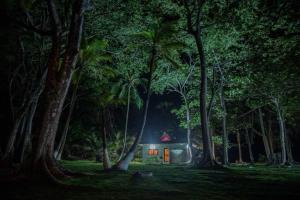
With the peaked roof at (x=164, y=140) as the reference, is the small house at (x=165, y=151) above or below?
below

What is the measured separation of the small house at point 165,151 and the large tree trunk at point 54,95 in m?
25.2

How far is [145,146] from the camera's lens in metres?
34.5

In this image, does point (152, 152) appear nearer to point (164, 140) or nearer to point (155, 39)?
point (164, 140)

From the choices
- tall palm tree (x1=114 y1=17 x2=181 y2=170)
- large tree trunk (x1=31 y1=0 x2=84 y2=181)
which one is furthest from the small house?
large tree trunk (x1=31 y1=0 x2=84 y2=181)

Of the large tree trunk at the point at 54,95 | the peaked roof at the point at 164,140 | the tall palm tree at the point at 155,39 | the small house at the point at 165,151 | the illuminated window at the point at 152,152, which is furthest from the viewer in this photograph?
the illuminated window at the point at 152,152

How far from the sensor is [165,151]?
111 feet

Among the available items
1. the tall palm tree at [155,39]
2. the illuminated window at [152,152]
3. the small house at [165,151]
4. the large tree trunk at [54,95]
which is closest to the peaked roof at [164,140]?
the small house at [165,151]

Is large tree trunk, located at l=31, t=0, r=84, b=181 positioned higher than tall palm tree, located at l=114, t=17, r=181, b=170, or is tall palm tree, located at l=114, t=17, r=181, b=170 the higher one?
tall palm tree, located at l=114, t=17, r=181, b=170

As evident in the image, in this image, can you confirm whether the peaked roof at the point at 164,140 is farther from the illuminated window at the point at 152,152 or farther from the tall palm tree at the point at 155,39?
the tall palm tree at the point at 155,39

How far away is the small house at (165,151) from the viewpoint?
3259 cm

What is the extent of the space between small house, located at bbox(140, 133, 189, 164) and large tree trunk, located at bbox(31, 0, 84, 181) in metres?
25.2

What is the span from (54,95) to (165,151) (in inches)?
1065

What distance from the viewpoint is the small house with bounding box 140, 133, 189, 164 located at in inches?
1283

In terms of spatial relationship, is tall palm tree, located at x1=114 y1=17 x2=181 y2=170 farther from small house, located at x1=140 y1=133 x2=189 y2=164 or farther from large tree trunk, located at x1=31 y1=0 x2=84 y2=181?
small house, located at x1=140 y1=133 x2=189 y2=164
